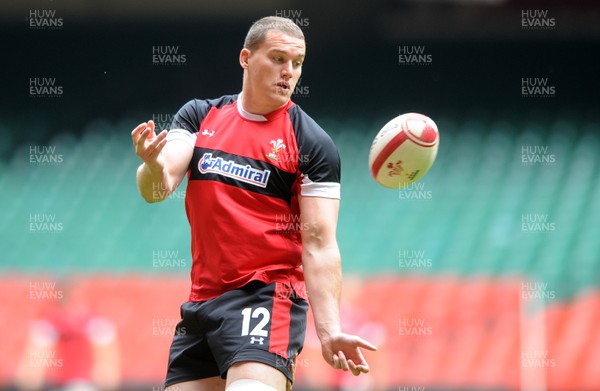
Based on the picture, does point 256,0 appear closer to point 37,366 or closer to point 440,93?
point 440,93

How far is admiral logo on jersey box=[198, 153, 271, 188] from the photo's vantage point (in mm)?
3877

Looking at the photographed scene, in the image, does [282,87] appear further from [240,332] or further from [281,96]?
[240,332]

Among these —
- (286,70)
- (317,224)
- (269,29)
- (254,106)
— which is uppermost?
(269,29)

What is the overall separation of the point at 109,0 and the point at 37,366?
476cm

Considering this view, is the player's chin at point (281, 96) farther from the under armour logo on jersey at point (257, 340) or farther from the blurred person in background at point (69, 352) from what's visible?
the blurred person in background at point (69, 352)

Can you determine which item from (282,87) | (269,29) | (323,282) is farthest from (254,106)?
(323,282)

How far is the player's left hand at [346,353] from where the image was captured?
354 centimetres

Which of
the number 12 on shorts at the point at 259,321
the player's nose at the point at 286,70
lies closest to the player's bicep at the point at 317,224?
the number 12 on shorts at the point at 259,321

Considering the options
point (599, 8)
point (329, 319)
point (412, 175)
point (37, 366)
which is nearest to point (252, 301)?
point (329, 319)

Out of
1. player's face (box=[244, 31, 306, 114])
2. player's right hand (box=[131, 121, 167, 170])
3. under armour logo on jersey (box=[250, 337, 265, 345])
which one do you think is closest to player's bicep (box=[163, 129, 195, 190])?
player's right hand (box=[131, 121, 167, 170])

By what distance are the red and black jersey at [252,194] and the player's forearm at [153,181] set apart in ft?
0.46

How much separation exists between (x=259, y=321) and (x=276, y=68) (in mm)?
1074

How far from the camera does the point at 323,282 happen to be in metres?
3.77

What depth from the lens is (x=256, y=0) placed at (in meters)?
11.4
